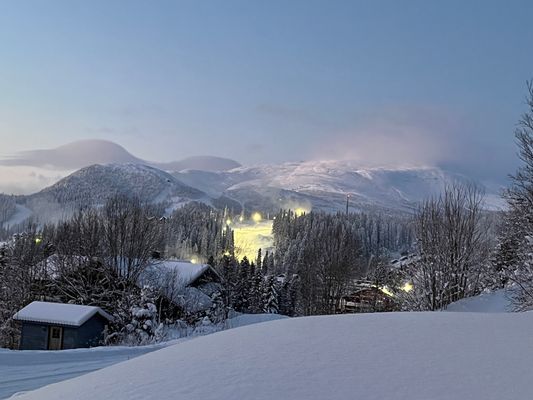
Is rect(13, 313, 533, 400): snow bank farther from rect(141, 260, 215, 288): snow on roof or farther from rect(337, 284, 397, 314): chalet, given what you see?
rect(337, 284, 397, 314): chalet

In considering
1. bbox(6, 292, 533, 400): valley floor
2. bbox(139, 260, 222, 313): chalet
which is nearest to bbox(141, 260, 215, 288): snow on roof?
bbox(139, 260, 222, 313): chalet

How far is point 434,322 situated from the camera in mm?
5145

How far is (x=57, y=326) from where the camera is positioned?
854 inches

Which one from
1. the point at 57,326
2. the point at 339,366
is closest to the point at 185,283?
the point at 57,326

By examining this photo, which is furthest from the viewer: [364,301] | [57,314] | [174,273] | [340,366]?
[364,301]

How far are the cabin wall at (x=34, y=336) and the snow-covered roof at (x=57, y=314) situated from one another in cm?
70

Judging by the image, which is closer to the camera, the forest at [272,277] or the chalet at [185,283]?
the forest at [272,277]

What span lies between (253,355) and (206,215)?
414ft

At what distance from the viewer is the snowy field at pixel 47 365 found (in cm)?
777

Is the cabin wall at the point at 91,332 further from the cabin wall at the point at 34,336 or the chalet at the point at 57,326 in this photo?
the cabin wall at the point at 34,336

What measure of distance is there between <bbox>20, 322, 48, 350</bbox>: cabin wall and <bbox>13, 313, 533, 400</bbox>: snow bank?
19732 millimetres

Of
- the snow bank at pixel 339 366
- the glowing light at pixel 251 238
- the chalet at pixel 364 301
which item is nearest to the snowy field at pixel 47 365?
the snow bank at pixel 339 366

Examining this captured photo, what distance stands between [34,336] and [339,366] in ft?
73.3

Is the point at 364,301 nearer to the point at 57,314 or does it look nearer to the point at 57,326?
the point at 57,326
